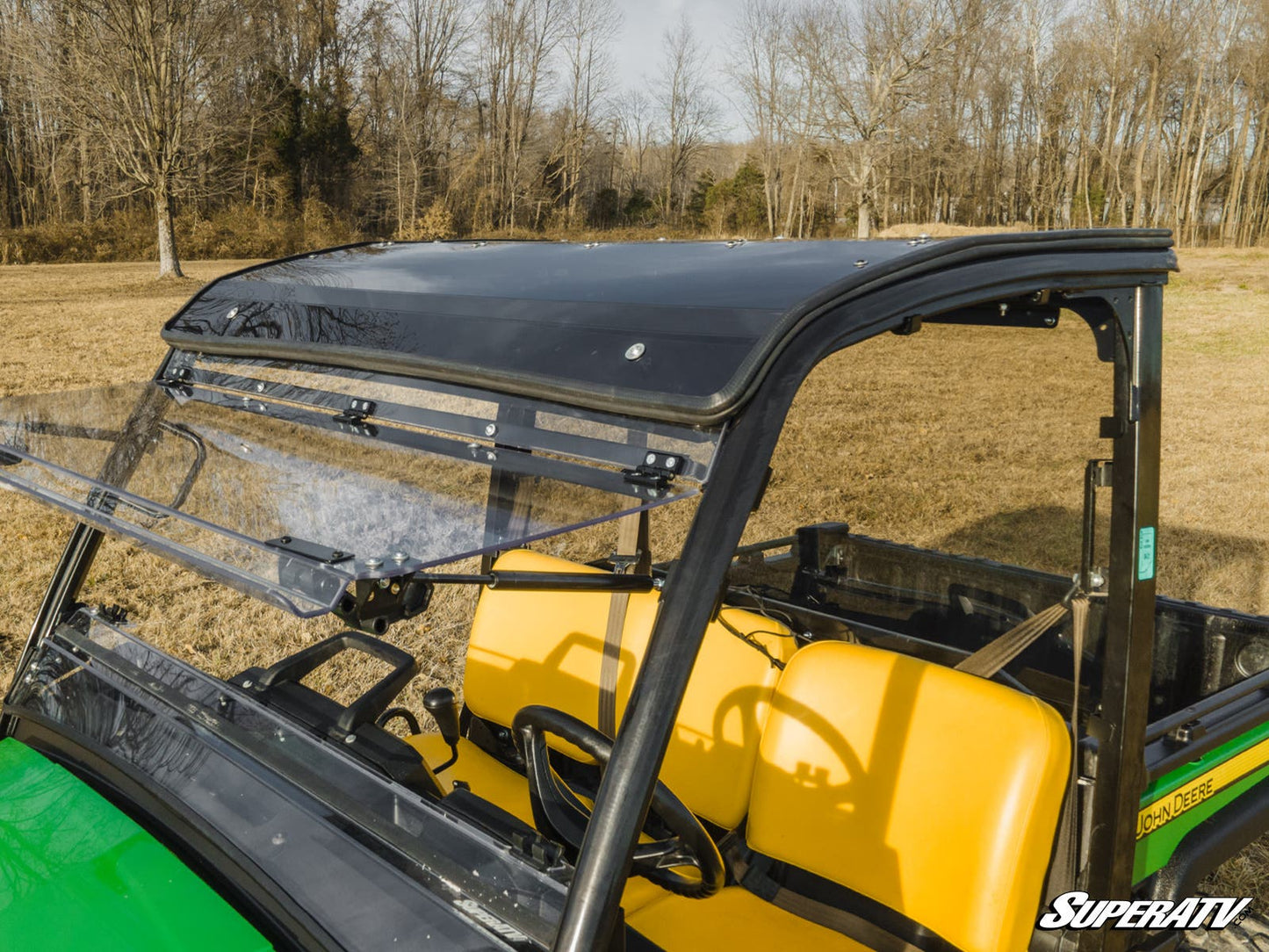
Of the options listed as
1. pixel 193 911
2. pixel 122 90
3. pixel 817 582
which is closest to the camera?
pixel 193 911

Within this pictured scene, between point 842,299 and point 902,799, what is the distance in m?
1.00

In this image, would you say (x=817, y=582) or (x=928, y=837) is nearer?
(x=928, y=837)

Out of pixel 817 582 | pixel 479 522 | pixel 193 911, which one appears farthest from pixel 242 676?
pixel 817 582

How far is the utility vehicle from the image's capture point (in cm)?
117

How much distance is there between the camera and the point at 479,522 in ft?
4.25

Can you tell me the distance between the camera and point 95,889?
52.2 inches

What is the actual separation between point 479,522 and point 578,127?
1380 inches

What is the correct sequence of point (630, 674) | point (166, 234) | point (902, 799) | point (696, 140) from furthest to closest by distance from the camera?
point (696, 140) < point (166, 234) < point (630, 674) < point (902, 799)

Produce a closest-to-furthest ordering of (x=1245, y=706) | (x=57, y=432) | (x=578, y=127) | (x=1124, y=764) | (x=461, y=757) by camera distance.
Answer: (x=1124, y=764) → (x=57, y=432) → (x=1245, y=706) → (x=461, y=757) → (x=578, y=127)

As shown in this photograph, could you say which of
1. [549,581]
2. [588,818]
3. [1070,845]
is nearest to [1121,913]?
[1070,845]

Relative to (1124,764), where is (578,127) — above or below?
above

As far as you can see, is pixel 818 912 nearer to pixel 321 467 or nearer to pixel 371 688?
pixel 371 688

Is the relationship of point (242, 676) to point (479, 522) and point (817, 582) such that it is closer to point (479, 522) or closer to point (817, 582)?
point (479, 522)

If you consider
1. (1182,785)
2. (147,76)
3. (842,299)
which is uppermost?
(147,76)
